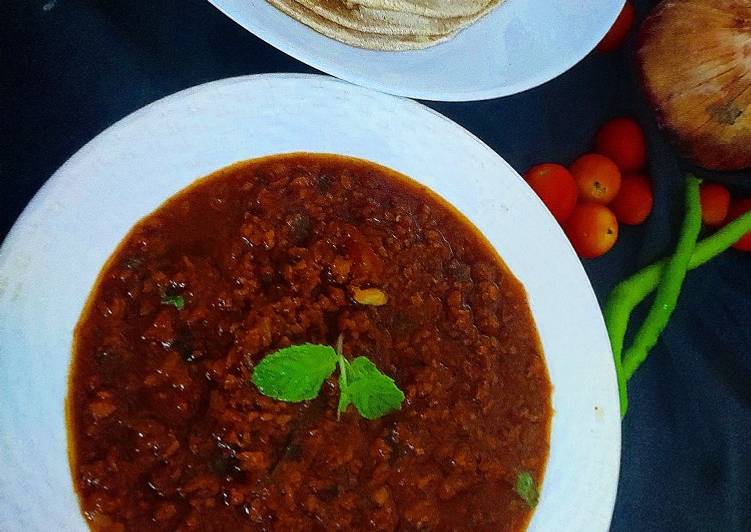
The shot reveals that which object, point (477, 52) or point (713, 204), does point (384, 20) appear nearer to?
point (477, 52)

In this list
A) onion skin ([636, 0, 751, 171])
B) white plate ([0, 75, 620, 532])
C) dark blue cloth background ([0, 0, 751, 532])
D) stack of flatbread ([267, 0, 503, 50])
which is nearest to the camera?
white plate ([0, 75, 620, 532])

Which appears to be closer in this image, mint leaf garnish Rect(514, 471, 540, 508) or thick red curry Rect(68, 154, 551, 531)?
thick red curry Rect(68, 154, 551, 531)

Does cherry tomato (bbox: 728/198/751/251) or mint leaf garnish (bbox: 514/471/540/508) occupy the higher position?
cherry tomato (bbox: 728/198/751/251)

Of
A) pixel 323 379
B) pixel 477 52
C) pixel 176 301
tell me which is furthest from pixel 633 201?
pixel 176 301

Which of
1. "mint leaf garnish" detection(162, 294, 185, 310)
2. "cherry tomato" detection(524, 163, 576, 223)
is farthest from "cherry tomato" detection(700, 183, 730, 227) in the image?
"mint leaf garnish" detection(162, 294, 185, 310)

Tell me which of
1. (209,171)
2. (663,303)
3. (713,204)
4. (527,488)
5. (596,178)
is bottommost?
(527,488)

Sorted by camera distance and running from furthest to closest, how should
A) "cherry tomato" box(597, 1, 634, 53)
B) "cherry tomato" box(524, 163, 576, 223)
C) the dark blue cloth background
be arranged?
"cherry tomato" box(597, 1, 634, 53), "cherry tomato" box(524, 163, 576, 223), the dark blue cloth background

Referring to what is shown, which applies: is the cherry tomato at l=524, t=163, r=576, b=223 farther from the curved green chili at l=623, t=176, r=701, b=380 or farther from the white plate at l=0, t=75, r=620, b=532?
the curved green chili at l=623, t=176, r=701, b=380
